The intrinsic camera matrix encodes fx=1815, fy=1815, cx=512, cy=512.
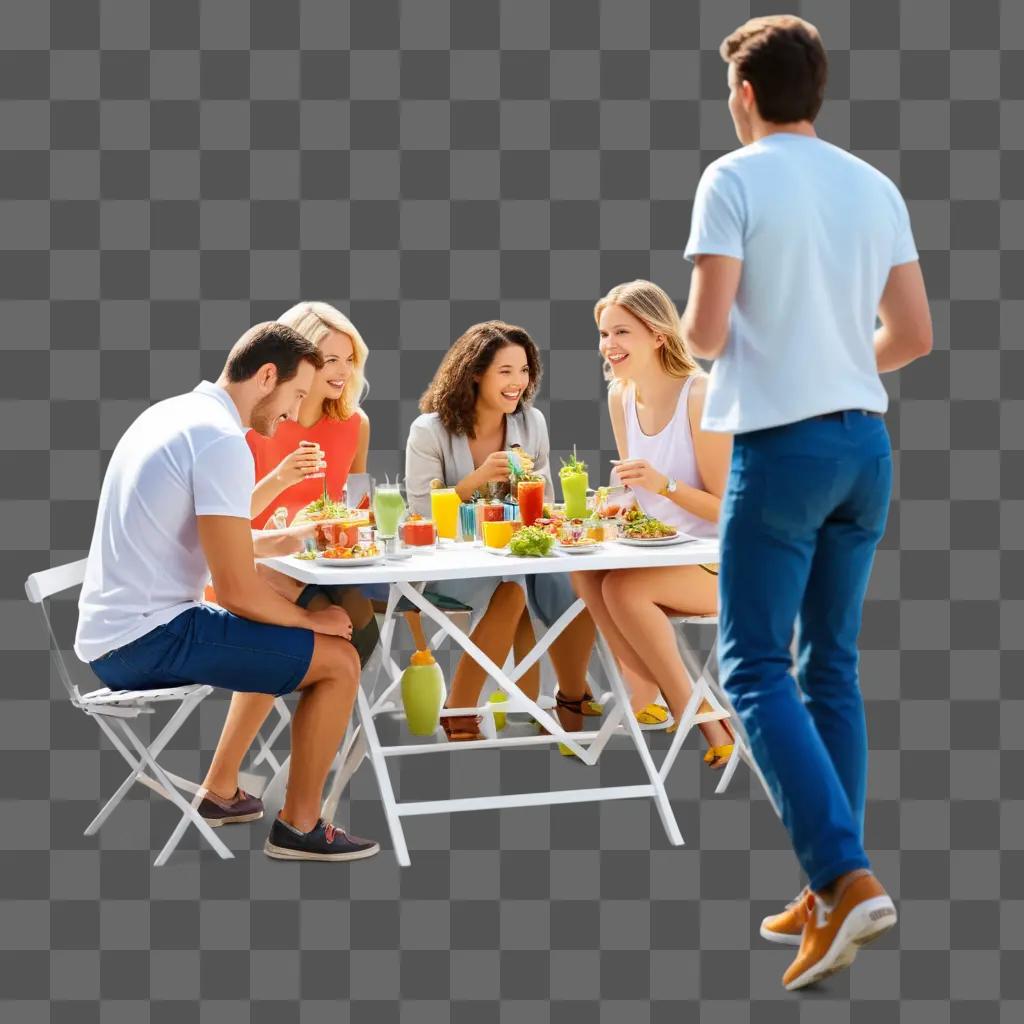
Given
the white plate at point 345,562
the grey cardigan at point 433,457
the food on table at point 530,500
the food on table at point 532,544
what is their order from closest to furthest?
the white plate at point 345,562 < the food on table at point 532,544 < the food on table at point 530,500 < the grey cardigan at point 433,457

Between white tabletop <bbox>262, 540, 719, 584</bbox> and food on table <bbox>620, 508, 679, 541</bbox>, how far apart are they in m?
0.06

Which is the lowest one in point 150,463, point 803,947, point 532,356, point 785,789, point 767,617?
point 803,947

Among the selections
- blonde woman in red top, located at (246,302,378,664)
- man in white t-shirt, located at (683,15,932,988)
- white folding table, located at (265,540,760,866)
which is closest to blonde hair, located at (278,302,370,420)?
blonde woman in red top, located at (246,302,378,664)

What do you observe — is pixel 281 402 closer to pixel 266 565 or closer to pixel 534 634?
pixel 266 565

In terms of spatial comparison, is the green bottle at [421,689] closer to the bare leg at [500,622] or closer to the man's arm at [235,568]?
the bare leg at [500,622]

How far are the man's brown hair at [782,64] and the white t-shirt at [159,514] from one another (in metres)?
1.95

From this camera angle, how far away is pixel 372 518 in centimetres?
659

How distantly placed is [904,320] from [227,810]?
287 centimetres

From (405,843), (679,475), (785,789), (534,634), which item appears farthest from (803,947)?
(534,634)

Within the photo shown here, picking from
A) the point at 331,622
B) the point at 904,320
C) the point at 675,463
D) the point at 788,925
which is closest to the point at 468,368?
the point at 675,463

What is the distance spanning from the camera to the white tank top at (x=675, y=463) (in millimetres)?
6621

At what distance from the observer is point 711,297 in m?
4.62

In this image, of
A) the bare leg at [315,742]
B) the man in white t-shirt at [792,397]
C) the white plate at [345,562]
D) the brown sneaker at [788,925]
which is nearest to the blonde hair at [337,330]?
the white plate at [345,562]

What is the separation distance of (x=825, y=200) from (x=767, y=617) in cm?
109
